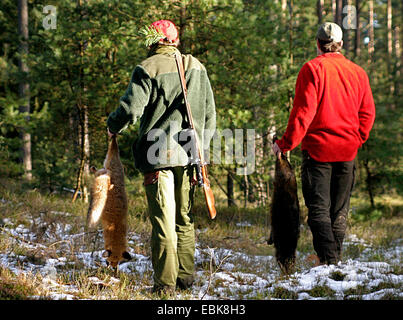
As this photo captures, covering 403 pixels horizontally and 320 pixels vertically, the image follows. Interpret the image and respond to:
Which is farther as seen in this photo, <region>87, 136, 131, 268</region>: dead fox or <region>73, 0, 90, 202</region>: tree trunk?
<region>73, 0, 90, 202</region>: tree trunk

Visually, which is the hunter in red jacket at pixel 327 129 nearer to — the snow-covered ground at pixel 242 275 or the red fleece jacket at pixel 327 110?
the red fleece jacket at pixel 327 110

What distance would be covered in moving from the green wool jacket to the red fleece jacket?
1.01m

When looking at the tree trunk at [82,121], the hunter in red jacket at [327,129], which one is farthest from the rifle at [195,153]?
the tree trunk at [82,121]

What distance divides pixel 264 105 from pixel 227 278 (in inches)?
174

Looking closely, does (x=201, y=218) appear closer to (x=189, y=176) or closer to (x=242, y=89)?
(x=242, y=89)

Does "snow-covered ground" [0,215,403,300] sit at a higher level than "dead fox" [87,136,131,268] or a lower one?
lower

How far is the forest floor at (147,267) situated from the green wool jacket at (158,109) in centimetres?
103

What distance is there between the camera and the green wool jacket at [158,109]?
3555 mm

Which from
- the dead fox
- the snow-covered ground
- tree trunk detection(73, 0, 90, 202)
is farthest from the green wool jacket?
tree trunk detection(73, 0, 90, 202)

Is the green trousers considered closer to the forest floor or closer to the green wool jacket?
the green wool jacket

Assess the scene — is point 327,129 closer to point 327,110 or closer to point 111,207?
point 327,110

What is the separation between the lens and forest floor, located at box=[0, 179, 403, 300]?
3521 millimetres

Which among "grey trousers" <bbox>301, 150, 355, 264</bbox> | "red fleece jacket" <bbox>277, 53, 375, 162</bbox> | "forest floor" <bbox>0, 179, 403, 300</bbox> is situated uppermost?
"red fleece jacket" <bbox>277, 53, 375, 162</bbox>

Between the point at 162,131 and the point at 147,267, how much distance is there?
1.69 metres
